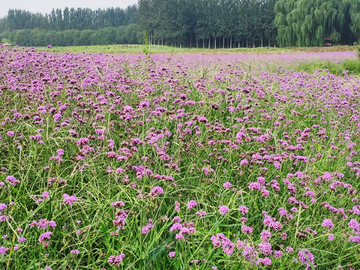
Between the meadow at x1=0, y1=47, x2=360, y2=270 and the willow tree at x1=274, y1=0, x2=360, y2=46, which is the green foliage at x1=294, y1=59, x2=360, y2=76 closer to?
the meadow at x1=0, y1=47, x2=360, y2=270

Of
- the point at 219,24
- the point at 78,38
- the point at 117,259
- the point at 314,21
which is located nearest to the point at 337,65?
the point at 117,259

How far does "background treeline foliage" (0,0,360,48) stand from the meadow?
45.8m

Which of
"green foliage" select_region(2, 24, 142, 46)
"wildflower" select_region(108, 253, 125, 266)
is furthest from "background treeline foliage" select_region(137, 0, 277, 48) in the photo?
"wildflower" select_region(108, 253, 125, 266)

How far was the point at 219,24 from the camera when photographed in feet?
222

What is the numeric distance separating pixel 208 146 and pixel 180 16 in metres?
75.2

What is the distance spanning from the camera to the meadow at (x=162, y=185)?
68.9 inches

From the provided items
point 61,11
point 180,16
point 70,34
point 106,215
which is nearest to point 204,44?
point 180,16

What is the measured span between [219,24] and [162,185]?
70.4 metres

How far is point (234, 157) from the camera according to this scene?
3.02m

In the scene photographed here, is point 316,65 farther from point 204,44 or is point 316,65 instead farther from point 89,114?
point 204,44

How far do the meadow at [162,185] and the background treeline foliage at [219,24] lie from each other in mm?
45820

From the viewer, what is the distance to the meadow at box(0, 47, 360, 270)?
1.75 meters

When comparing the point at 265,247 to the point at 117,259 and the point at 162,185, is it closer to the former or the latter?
the point at 117,259

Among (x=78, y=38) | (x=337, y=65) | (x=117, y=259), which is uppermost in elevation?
(x=78, y=38)
